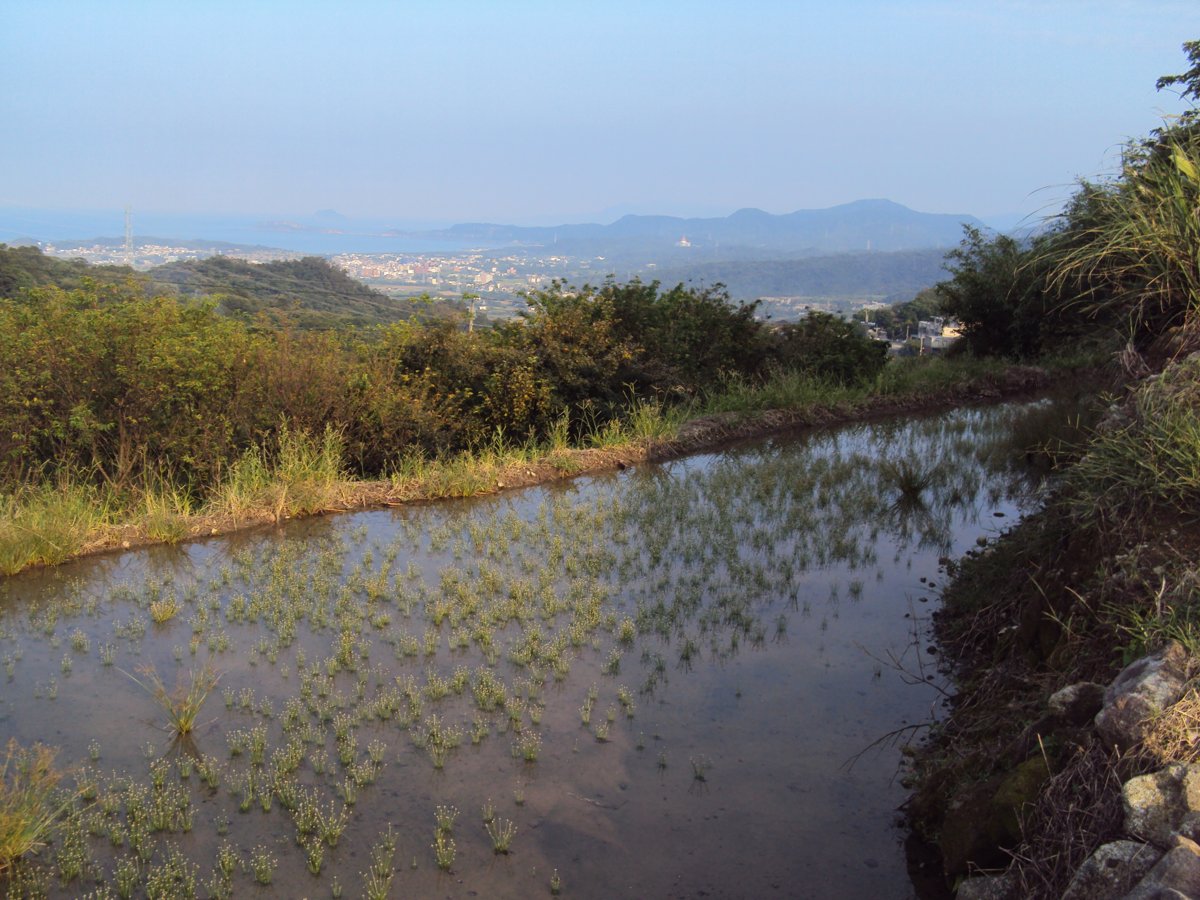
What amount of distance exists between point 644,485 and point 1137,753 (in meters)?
8.60

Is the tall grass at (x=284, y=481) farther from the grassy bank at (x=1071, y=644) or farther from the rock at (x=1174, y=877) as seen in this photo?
the rock at (x=1174, y=877)

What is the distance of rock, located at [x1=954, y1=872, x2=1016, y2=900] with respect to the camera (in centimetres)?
344

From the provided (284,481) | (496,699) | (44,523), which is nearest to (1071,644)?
(496,699)

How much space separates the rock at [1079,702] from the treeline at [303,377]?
8.86 m

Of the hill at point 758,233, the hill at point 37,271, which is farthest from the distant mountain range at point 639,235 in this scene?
the hill at point 37,271

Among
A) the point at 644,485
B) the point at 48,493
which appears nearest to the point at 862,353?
the point at 644,485

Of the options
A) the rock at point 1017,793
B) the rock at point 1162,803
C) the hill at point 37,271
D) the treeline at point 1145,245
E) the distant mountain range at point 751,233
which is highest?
the distant mountain range at point 751,233

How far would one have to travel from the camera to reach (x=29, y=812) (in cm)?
433

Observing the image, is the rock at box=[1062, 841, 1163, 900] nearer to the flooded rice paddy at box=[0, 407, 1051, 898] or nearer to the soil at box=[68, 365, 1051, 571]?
the flooded rice paddy at box=[0, 407, 1051, 898]

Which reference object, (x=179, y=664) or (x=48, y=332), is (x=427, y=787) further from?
(x=48, y=332)

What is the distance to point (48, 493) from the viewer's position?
29.7 feet

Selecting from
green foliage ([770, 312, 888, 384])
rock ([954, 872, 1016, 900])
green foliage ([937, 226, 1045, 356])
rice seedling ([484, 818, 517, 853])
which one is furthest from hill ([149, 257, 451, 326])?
rock ([954, 872, 1016, 900])

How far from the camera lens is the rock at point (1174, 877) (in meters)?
2.50

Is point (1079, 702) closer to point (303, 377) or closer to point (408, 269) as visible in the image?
point (303, 377)
